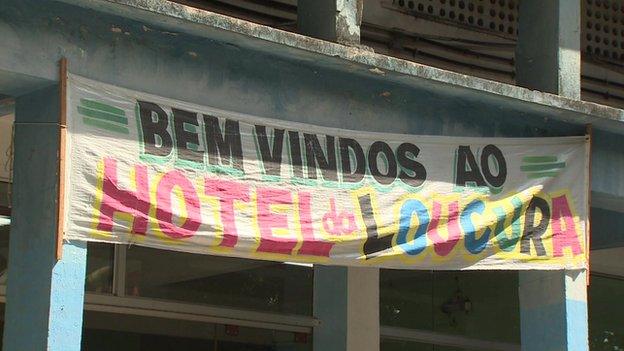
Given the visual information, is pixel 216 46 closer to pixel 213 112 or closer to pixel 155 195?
pixel 213 112

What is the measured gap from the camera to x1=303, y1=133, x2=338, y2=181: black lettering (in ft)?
21.5

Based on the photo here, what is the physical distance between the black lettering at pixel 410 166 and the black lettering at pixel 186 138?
139cm

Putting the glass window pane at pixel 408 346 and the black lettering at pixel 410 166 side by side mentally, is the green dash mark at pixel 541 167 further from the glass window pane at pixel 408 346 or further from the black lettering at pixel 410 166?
the glass window pane at pixel 408 346

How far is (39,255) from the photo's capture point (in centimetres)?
561

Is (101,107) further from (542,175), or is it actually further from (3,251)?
(542,175)

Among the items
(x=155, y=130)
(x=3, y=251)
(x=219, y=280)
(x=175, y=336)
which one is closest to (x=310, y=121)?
(x=155, y=130)

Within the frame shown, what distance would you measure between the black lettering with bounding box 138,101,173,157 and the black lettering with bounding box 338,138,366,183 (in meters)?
1.14

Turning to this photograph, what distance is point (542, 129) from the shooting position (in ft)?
25.1

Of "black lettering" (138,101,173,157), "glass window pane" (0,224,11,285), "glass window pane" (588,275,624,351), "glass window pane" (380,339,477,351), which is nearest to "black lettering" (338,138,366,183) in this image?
"black lettering" (138,101,173,157)

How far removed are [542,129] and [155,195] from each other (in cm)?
297

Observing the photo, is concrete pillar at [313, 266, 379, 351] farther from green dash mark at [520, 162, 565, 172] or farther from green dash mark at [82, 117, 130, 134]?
Answer: green dash mark at [82, 117, 130, 134]

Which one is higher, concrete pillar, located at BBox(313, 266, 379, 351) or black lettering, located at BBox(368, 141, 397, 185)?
black lettering, located at BBox(368, 141, 397, 185)

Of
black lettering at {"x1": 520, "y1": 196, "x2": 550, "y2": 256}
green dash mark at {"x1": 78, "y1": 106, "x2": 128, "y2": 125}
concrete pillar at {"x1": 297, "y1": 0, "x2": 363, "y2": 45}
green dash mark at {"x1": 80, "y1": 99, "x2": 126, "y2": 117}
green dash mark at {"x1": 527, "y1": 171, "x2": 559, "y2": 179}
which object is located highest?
concrete pillar at {"x1": 297, "y1": 0, "x2": 363, "y2": 45}

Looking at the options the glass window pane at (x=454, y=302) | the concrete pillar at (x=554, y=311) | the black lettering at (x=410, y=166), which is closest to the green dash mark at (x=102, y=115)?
the black lettering at (x=410, y=166)
